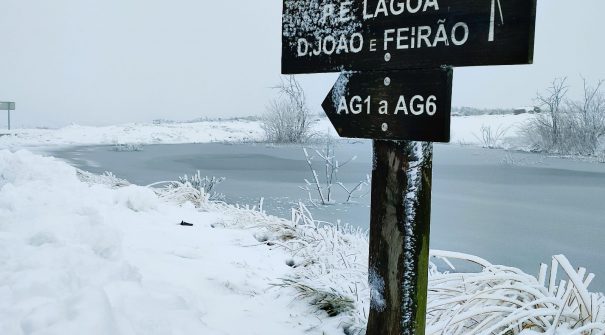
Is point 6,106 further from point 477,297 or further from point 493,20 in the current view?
point 493,20

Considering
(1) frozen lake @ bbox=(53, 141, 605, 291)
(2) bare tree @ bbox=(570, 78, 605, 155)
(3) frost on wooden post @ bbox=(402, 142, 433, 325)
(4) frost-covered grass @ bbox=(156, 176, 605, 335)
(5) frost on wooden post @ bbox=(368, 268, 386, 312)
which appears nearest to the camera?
(3) frost on wooden post @ bbox=(402, 142, 433, 325)

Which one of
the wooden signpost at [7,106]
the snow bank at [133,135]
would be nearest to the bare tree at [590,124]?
the snow bank at [133,135]

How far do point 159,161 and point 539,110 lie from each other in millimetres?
17192

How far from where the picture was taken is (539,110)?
21.7 metres

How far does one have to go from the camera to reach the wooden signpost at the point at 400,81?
1.57 m

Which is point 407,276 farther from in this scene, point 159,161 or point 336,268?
point 159,161

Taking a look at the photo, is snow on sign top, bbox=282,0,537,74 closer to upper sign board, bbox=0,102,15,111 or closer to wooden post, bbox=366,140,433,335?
wooden post, bbox=366,140,433,335

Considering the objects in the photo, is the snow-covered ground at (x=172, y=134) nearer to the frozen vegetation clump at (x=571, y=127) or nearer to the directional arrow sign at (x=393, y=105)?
the frozen vegetation clump at (x=571, y=127)

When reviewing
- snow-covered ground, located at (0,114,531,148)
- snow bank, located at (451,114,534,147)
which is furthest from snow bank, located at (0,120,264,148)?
snow bank, located at (451,114,534,147)

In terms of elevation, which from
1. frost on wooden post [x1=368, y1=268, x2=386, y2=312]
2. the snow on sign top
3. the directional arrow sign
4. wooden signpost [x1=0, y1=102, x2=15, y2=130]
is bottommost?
frost on wooden post [x1=368, y1=268, x2=386, y2=312]

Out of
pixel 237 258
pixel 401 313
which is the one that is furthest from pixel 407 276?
pixel 237 258

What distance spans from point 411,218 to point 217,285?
5.40 ft

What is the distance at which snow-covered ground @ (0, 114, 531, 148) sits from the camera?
24.1 m

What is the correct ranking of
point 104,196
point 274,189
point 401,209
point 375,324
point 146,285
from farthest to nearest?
point 274,189
point 104,196
point 146,285
point 375,324
point 401,209
